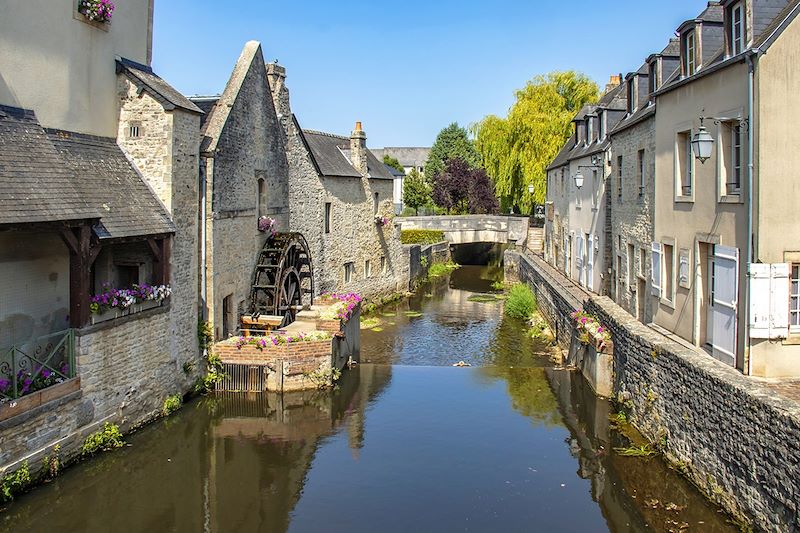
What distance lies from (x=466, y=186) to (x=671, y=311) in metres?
37.5

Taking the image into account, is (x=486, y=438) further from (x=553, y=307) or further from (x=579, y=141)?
(x=579, y=141)

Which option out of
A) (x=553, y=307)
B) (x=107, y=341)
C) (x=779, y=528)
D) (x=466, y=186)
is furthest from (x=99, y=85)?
(x=466, y=186)

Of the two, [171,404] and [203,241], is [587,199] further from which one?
[171,404]

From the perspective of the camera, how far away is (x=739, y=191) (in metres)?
9.24

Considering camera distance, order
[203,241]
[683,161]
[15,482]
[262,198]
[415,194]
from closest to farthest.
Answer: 1. [15,482]
2. [683,161]
3. [203,241]
4. [262,198]
5. [415,194]

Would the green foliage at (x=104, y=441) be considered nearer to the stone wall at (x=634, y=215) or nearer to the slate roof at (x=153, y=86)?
the slate roof at (x=153, y=86)

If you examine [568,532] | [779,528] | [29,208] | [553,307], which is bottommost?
[568,532]

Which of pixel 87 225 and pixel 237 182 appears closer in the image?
pixel 87 225

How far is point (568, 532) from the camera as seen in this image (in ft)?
26.5

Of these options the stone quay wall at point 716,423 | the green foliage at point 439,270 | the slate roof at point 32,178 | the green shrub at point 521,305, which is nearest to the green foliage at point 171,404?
the slate roof at point 32,178

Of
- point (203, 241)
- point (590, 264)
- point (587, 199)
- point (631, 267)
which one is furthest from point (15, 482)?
point (587, 199)

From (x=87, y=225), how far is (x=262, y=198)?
747cm

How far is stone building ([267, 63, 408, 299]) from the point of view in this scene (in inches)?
754

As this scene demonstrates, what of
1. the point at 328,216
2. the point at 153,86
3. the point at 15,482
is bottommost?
the point at 15,482
